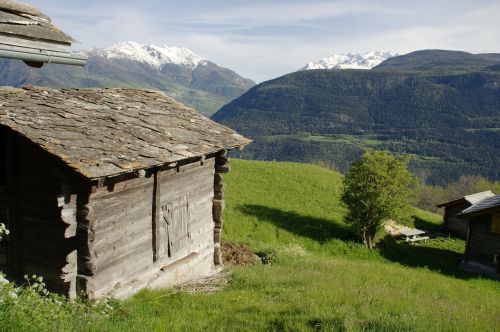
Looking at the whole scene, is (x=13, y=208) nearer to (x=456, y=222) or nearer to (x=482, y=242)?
(x=482, y=242)

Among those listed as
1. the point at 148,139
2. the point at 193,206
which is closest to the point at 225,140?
the point at 193,206

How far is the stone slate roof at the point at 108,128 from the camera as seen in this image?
7871 mm

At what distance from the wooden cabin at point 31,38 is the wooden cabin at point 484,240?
26658 millimetres

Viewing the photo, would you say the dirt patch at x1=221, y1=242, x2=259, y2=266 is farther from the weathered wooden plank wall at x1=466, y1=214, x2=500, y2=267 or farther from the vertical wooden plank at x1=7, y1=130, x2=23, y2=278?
the weathered wooden plank wall at x1=466, y1=214, x2=500, y2=267

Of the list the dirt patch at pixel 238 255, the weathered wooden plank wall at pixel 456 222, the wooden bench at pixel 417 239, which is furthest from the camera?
the weathered wooden plank wall at pixel 456 222

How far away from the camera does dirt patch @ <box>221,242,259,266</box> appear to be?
15.4 meters

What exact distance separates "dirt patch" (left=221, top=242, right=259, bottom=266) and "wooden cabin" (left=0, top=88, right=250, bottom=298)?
362 cm

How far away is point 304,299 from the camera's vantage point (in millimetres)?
8922

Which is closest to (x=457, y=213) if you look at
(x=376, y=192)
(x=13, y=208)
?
(x=376, y=192)

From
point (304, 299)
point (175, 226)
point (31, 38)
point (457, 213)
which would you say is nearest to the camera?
point (31, 38)

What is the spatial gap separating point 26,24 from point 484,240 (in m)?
27.8

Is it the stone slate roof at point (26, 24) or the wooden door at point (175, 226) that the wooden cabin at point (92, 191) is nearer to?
the wooden door at point (175, 226)

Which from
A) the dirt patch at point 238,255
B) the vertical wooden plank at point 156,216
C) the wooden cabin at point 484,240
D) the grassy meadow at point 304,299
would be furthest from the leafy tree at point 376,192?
the vertical wooden plank at point 156,216

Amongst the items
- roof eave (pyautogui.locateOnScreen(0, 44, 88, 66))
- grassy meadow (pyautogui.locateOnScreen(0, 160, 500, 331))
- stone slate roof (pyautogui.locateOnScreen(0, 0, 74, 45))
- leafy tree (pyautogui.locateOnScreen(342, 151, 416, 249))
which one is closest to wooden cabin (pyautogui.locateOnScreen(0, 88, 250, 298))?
grassy meadow (pyautogui.locateOnScreen(0, 160, 500, 331))
